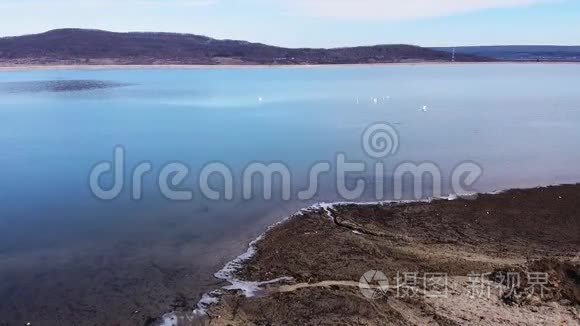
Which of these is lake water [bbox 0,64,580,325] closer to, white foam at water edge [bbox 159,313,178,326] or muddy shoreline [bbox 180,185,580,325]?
white foam at water edge [bbox 159,313,178,326]

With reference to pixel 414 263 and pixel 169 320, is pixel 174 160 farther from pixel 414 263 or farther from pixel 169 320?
pixel 414 263

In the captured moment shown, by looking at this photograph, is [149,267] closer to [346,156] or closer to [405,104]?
[346,156]

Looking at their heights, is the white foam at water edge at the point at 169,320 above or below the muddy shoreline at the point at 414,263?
below

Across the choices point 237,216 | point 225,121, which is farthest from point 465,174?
point 225,121

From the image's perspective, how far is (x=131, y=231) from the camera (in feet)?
34.3

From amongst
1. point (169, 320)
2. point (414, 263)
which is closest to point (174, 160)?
point (169, 320)

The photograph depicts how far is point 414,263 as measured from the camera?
8.38 meters

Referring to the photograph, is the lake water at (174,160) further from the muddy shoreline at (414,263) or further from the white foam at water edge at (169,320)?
the muddy shoreline at (414,263)

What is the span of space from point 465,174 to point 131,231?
911 centimetres

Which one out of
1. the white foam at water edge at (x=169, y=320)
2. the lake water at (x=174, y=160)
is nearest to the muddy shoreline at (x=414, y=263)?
the white foam at water edge at (x=169, y=320)

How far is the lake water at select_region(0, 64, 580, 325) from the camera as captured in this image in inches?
326

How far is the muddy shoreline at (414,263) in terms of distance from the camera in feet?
22.6

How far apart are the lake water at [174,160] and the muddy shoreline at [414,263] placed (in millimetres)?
915

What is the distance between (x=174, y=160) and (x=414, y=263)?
391 inches
